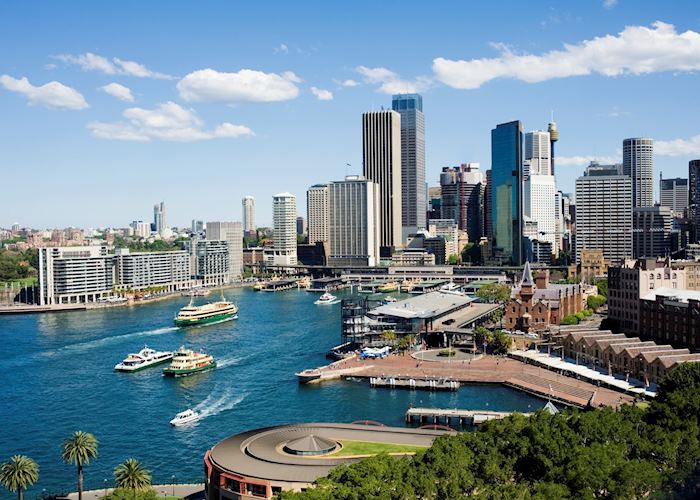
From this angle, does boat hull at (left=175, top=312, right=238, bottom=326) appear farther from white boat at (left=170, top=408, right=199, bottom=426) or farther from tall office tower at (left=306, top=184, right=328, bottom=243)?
tall office tower at (left=306, top=184, right=328, bottom=243)

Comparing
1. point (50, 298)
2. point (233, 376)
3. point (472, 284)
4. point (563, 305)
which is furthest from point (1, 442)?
point (472, 284)

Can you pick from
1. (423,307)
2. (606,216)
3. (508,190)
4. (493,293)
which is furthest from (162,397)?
(508,190)

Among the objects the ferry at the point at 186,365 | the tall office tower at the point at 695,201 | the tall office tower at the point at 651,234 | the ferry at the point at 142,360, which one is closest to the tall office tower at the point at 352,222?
the tall office tower at the point at 651,234

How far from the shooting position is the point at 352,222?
17225cm

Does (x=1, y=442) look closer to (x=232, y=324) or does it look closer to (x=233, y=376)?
(x=233, y=376)

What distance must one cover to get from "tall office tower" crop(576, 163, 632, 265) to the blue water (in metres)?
78.9

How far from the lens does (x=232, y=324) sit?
84.0 m

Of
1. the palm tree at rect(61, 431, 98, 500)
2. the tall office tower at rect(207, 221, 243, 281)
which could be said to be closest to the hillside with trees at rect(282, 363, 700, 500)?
the palm tree at rect(61, 431, 98, 500)

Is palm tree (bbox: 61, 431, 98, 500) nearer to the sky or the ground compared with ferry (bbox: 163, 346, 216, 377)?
nearer to the sky

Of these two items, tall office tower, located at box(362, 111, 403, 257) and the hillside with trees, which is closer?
the hillside with trees

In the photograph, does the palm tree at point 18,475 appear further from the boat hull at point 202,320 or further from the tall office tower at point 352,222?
the tall office tower at point 352,222

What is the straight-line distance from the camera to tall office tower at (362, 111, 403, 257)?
189750 millimetres

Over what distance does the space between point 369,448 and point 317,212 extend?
528 feet

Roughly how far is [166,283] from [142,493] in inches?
4249
